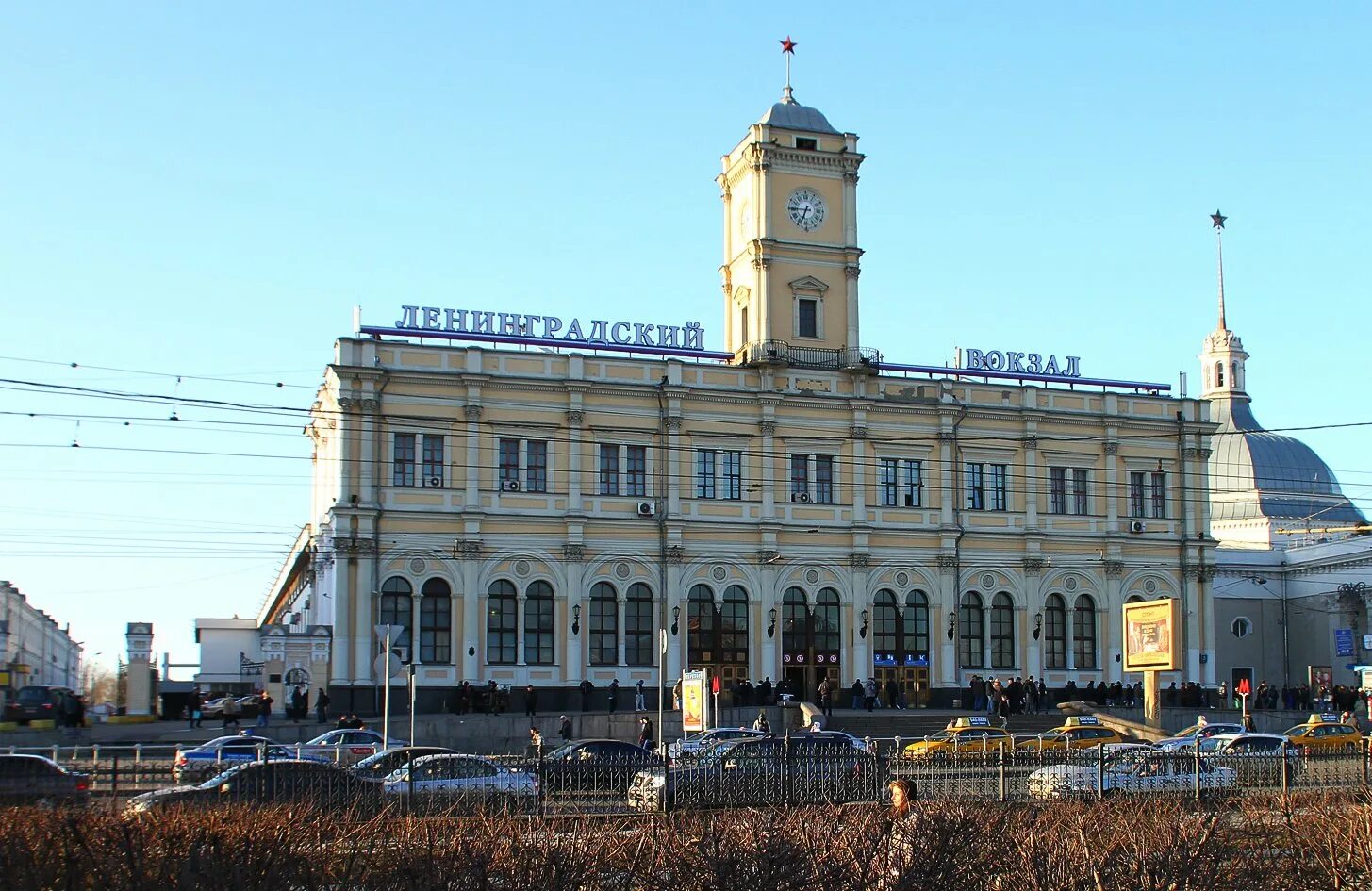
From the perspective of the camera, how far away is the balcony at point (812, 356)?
6512 cm

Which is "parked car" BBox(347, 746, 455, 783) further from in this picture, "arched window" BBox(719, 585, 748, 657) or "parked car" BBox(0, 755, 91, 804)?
"arched window" BBox(719, 585, 748, 657)

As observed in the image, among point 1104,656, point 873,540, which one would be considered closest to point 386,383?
point 873,540

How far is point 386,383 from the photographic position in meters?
59.5

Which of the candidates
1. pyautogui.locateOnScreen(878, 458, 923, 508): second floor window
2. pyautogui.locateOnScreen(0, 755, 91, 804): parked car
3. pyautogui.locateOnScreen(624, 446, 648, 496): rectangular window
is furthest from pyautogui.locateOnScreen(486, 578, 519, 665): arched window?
pyautogui.locateOnScreen(0, 755, 91, 804): parked car

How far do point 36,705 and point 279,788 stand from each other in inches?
1856

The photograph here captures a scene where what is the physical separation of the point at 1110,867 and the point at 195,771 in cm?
1539

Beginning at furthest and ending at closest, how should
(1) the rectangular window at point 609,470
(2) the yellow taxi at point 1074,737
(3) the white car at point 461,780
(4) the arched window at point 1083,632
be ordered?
1. (4) the arched window at point 1083,632
2. (1) the rectangular window at point 609,470
3. (2) the yellow taxi at point 1074,737
4. (3) the white car at point 461,780

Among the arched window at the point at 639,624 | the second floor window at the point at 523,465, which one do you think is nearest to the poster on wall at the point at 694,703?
the arched window at the point at 639,624

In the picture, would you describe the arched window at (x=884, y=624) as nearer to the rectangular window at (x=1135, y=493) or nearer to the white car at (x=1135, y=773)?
the rectangular window at (x=1135, y=493)

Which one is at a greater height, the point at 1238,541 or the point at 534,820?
the point at 1238,541

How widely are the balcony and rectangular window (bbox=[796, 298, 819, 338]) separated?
27.5 inches

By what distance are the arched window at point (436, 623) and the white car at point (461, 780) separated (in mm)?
34248

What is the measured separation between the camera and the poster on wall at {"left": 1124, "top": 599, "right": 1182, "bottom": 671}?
146ft

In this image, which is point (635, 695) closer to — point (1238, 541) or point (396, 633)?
point (396, 633)
